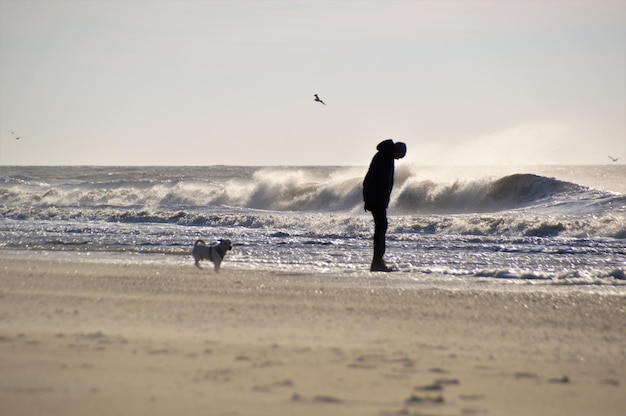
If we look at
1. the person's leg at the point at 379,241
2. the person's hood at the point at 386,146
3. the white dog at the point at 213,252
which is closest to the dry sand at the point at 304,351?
the white dog at the point at 213,252

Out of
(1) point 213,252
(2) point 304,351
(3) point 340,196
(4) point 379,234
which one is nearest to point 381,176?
(4) point 379,234

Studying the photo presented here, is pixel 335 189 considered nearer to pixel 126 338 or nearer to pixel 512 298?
pixel 512 298

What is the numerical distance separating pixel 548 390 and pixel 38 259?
8.63m

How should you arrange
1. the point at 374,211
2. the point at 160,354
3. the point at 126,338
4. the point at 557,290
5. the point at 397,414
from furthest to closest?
the point at 374,211, the point at 557,290, the point at 126,338, the point at 160,354, the point at 397,414

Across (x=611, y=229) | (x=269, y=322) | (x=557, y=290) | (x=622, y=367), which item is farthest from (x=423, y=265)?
(x=611, y=229)

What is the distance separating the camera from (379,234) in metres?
10.8

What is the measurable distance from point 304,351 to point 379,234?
573 cm

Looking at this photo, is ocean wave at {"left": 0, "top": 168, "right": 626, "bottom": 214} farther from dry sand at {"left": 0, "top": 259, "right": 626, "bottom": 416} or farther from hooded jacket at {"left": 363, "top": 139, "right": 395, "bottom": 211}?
dry sand at {"left": 0, "top": 259, "right": 626, "bottom": 416}

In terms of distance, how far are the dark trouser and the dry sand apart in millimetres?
2279

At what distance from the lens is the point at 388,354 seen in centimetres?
510

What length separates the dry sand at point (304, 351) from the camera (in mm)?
4066

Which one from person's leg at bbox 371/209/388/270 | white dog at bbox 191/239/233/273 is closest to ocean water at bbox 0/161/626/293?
person's leg at bbox 371/209/388/270

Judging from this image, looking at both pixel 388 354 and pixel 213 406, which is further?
pixel 388 354

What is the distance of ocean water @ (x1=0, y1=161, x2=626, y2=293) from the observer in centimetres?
1077
